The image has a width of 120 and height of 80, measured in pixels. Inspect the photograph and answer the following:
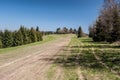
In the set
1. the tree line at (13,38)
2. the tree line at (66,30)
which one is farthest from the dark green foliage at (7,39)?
the tree line at (66,30)

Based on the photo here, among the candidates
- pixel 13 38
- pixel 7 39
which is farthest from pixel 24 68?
pixel 13 38

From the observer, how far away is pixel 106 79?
888 cm

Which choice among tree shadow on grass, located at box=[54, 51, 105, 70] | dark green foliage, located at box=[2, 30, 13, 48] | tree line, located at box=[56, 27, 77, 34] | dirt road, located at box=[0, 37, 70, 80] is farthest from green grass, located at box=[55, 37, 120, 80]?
tree line, located at box=[56, 27, 77, 34]

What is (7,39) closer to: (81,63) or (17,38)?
(17,38)

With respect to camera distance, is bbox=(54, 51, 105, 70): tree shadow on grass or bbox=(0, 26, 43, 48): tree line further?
bbox=(0, 26, 43, 48): tree line

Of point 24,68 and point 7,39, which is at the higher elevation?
point 7,39

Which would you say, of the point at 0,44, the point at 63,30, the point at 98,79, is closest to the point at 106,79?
the point at 98,79

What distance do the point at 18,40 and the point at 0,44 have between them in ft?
22.2

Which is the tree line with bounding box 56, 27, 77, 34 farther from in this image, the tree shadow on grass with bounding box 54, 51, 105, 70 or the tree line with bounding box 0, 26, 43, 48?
the tree shadow on grass with bounding box 54, 51, 105, 70

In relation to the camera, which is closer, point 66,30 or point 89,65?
point 89,65

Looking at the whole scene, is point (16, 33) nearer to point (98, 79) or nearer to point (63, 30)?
point (98, 79)

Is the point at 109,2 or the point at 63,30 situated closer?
the point at 109,2

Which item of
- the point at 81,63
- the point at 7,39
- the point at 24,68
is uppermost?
the point at 7,39

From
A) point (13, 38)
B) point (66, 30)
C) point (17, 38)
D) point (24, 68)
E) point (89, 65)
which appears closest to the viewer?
point (24, 68)
